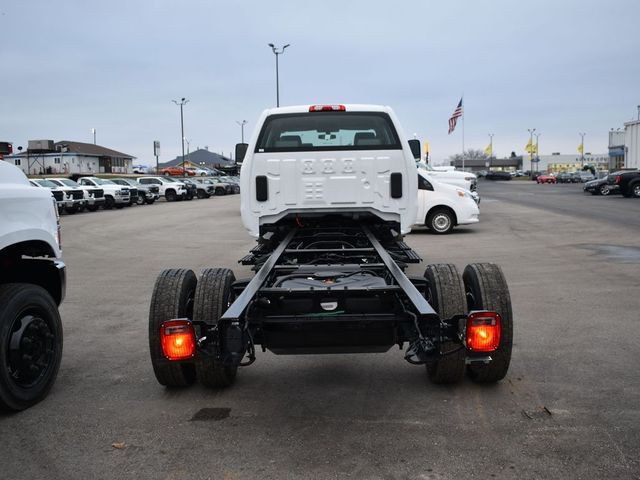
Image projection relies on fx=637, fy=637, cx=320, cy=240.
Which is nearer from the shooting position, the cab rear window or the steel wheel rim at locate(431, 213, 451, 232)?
the cab rear window

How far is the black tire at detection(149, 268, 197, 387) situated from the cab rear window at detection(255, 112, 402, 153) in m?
2.99

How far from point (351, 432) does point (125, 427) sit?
1.43 m

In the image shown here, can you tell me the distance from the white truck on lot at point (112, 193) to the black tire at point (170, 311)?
2820 centimetres

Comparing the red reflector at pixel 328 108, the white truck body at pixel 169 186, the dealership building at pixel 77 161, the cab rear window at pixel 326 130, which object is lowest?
the white truck body at pixel 169 186

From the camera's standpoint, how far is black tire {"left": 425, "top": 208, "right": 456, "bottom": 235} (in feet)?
51.5

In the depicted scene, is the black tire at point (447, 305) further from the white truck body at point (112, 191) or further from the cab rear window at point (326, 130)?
the white truck body at point (112, 191)

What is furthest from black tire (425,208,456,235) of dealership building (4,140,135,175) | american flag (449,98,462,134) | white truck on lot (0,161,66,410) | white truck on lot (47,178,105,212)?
dealership building (4,140,135,175)

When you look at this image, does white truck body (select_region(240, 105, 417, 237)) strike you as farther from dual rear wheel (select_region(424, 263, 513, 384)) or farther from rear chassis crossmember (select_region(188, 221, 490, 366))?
rear chassis crossmember (select_region(188, 221, 490, 366))

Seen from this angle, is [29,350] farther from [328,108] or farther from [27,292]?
[328,108]

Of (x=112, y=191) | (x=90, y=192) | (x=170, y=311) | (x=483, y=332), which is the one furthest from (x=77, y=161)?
(x=483, y=332)

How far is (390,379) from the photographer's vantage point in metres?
4.88

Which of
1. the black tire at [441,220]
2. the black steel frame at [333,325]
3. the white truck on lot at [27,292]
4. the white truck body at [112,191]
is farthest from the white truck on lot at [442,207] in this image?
the white truck body at [112,191]

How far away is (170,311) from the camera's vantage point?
171 inches

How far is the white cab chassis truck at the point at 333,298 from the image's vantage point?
379 cm
